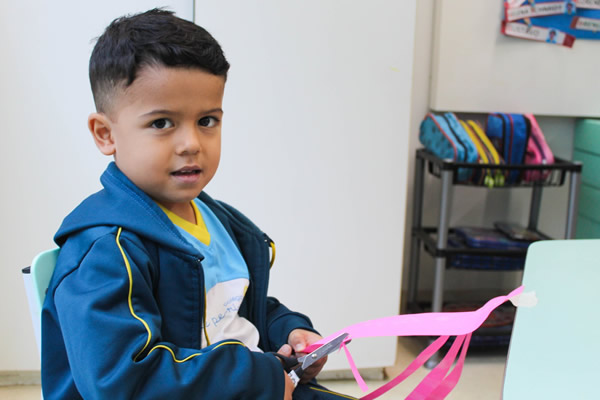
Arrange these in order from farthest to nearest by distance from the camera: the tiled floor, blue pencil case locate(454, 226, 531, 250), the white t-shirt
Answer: blue pencil case locate(454, 226, 531, 250) < the tiled floor < the white t-shirt

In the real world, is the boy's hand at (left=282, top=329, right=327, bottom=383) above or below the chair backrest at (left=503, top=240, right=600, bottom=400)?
below

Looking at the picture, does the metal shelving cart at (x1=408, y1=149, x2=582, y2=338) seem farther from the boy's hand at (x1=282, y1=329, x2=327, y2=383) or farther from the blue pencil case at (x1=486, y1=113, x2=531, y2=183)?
the boy's hand at (x1=282, y1=329, x2=327, y2=383)

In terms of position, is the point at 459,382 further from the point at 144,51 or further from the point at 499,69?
the point at 144,51

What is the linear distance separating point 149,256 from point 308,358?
274 millimetres

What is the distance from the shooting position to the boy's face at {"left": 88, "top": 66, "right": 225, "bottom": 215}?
852 millimetres

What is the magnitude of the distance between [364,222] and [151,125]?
1288mm

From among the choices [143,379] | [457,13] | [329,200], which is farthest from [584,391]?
[457,13]

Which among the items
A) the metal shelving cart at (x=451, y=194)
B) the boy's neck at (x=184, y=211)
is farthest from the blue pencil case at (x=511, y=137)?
the boy's neck at (x=184, y=211)

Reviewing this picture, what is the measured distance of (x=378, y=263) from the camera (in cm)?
210

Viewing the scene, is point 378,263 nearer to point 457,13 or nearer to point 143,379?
point 457,13

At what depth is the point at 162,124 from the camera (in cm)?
87

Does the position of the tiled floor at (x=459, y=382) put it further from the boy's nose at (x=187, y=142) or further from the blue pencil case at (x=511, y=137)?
the boy's nose at (x=187, y=142)

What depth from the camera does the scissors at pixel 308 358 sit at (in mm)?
872

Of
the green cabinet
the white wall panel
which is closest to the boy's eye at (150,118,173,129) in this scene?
the white wall panel
